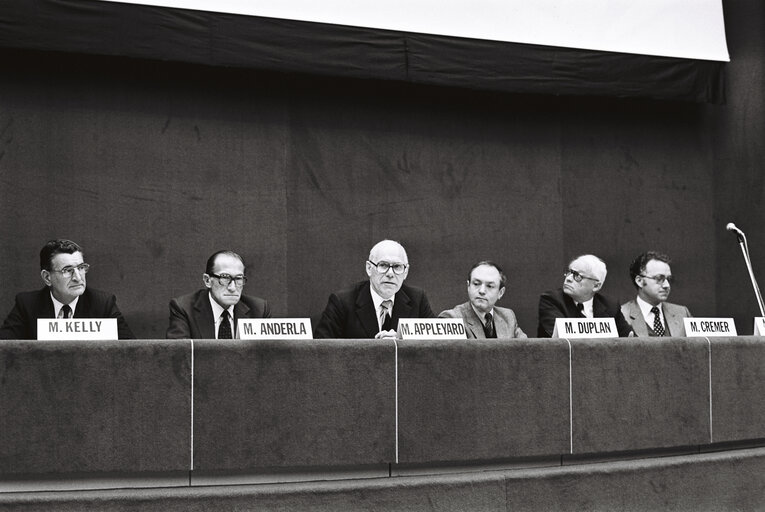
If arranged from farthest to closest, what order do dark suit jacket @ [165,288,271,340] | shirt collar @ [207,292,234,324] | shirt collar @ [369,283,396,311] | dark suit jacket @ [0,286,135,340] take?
shirt collar @ [369,283,396,311], shirt collar @ [207,292,234,324], dark suit jacket @ [165,288,271,340], dark suit jacket @ [0,286,135,340]

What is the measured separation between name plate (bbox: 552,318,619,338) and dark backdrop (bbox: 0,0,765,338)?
2001mm

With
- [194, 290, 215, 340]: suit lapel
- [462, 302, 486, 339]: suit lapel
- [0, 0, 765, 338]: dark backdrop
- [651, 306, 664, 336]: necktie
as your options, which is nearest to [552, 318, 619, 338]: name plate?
[462, 302, 486, 339]: suit lapel

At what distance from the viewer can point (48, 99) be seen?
488cm

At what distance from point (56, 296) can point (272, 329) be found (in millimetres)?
1360

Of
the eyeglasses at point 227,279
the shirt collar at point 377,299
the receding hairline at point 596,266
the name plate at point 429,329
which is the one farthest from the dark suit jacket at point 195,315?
the receding hairline at point 596,266

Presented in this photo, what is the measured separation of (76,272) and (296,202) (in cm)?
169

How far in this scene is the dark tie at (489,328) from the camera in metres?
4.31

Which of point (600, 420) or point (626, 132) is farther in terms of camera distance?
point (626, 132)

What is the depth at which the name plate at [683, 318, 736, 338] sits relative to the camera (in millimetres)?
3828

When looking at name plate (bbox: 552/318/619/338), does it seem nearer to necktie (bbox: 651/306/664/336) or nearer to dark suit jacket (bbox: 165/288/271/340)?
necktie (bbox: 651/306/664/336)

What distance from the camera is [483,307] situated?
4309mm

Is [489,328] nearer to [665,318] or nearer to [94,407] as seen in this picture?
[665,318]

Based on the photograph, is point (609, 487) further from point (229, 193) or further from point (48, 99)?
point (48, 99)

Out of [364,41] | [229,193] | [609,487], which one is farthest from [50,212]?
[609,487]
